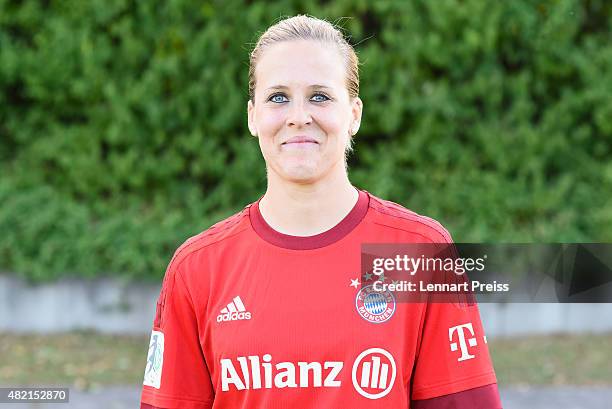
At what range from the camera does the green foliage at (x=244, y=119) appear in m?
7.32

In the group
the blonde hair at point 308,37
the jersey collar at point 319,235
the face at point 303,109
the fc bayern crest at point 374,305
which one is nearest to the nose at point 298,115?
the face at point 303,109

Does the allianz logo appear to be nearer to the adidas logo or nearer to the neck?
the adidas logo

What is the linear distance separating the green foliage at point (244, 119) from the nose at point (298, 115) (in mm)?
4972

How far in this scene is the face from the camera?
95.5 inches

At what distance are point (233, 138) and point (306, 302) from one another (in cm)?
528

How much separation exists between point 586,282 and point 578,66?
1957 mm

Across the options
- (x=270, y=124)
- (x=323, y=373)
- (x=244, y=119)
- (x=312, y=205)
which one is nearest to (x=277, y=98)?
(x=270, y=124)

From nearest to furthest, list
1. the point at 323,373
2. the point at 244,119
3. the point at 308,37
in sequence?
the point at 323,373, the point at 308,37, the point at 244,119

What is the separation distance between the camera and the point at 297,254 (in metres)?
2.50

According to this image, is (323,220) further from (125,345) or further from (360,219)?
(125,345)

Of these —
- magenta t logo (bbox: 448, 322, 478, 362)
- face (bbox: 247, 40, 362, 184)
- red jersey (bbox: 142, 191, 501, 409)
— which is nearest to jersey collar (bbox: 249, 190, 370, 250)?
red jersey (bbox: 142, 191, 501, 409)

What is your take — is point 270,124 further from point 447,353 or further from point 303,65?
point 447,353

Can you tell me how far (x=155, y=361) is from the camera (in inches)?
102

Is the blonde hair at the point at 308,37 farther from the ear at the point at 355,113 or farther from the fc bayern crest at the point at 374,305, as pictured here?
the fc bayern crest at the point at 374,305
